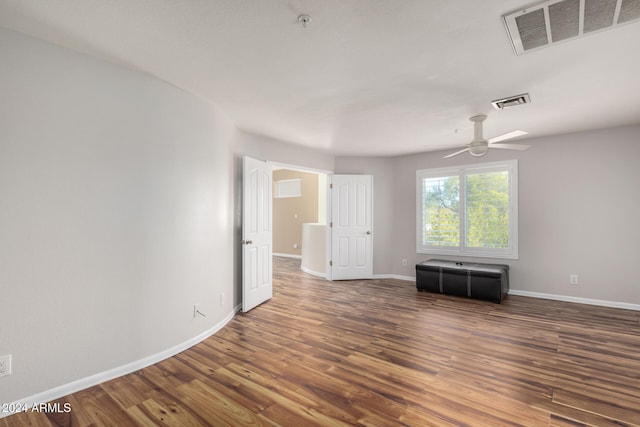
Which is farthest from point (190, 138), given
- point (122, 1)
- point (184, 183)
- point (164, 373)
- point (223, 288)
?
point (164, 373)

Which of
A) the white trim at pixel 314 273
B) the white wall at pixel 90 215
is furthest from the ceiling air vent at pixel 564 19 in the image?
the white trim at pixel 314 273

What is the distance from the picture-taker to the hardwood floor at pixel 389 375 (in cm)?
197

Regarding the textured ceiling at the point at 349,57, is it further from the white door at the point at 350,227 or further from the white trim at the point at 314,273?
the white trim at the point at 314,273

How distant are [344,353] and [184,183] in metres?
2.21

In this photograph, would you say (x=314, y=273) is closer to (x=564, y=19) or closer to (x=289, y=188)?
(x=289, y=188)

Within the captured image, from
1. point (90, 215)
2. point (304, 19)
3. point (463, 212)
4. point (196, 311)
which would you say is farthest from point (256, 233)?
point (463, 212)

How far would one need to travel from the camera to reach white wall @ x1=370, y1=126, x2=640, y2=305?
4.21 metres

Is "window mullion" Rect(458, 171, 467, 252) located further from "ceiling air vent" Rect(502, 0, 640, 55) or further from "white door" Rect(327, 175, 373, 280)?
"ceiling air vent" Rect(502, 0, 640, 55)

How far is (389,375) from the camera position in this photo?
246 centimetres

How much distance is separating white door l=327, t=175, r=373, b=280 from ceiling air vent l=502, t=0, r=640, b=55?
4114 mm

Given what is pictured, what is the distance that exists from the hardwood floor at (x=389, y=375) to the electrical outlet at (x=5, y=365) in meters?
0.27

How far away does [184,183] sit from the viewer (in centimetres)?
300

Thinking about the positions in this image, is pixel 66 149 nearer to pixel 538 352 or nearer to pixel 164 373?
pixel 164 373

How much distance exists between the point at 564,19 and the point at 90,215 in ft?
11.4
